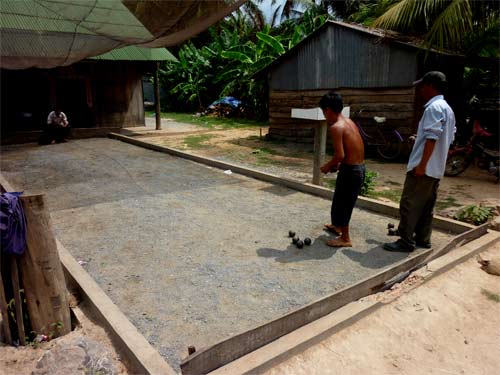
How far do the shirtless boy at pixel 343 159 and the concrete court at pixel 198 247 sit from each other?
464mm

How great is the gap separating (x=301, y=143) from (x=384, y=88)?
367 cm

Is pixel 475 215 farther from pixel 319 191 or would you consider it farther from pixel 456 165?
pixel 456 165

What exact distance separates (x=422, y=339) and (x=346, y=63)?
9906 mm

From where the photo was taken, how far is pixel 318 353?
9.33 ft

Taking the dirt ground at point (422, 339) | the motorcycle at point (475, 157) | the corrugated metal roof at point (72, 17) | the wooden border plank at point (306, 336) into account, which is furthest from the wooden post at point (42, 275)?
the motorcycle at point (475, 157)

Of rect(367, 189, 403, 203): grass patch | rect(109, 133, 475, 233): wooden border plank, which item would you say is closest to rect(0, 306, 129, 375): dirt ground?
rect(109, 133, 475, 233): wooden border plank

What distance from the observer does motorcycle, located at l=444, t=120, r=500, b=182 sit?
8.34 m

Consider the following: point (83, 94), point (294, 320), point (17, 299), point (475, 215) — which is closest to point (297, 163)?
point (475, 215)

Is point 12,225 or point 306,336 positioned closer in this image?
point 12,225

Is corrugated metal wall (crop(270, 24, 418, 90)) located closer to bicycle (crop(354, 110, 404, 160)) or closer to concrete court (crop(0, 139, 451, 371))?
bicycle (crop(354, 110, 404, 160))

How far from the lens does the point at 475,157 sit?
8664 millimetres

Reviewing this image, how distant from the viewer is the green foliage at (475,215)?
17.0 feet

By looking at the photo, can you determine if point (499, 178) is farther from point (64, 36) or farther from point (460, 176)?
point (64, 36)

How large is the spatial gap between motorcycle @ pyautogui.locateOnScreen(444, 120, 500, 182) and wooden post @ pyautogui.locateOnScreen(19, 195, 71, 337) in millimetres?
8476
